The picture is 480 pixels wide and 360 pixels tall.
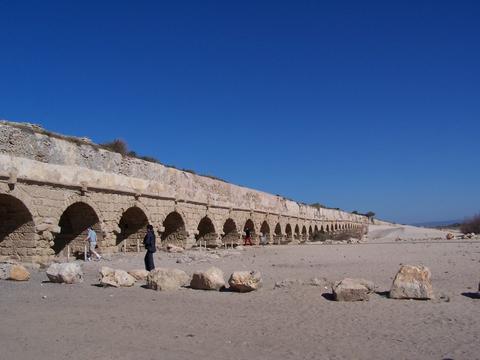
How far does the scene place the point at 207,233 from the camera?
19750 mm

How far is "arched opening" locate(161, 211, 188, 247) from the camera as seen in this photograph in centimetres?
1683

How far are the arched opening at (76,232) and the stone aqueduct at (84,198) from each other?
3cm

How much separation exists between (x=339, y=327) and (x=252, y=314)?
3.89 ft

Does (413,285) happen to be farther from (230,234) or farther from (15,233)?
(230,234)

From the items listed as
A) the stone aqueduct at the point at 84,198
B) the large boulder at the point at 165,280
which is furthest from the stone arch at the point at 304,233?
the large boulder at the point at 165,280

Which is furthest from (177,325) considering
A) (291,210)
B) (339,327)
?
(291,210)

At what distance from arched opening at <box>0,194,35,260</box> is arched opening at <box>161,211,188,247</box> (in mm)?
6659

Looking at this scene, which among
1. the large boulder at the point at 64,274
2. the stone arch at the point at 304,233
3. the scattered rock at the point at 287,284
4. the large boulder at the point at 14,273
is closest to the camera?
the scattered rock at the point at 287,284

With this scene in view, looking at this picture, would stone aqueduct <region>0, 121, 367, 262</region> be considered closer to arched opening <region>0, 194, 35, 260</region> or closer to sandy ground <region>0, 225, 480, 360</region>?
arched opening <region>0, 194, 35, 260</region>

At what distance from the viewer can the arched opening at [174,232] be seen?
663 inches

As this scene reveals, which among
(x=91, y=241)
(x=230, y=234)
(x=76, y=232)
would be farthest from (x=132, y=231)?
(x=230, y=234)

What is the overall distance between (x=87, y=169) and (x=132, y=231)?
10.7ft

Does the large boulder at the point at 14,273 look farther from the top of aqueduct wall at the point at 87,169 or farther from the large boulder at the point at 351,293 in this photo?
the large boulder at the point at 351,293

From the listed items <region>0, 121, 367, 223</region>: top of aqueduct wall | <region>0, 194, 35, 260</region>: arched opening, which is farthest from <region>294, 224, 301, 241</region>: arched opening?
<region>0, 194, 35, 260</region>: arched opening
